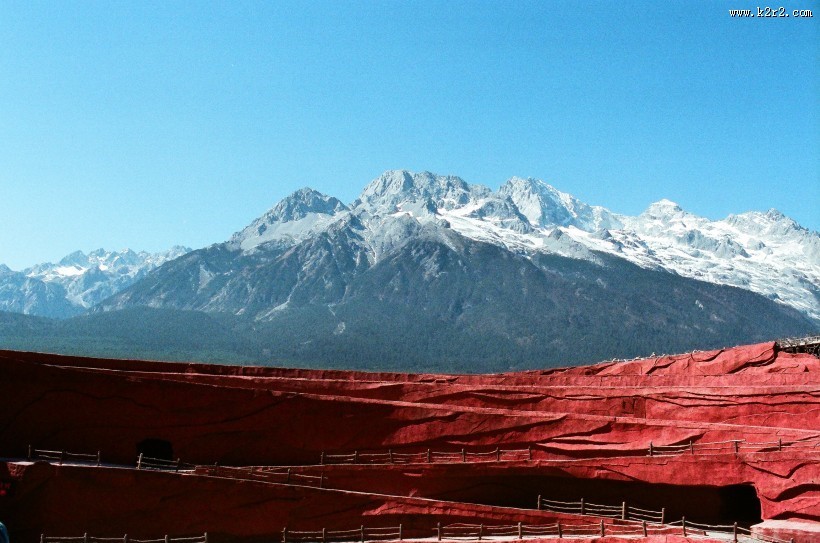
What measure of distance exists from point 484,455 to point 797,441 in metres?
10.7

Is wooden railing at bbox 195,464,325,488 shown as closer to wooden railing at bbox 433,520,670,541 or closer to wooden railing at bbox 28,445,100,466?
wooden railing at bbox 28,445,100,466

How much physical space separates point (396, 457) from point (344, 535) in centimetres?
397

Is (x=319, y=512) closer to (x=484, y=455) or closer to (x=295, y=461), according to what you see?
(x=295, y=461)

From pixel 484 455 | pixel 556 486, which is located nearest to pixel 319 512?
pixel 484 455

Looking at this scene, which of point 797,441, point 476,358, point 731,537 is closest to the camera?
point 731,537

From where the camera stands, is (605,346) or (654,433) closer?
(654,433)

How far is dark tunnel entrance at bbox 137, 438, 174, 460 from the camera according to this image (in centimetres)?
2694

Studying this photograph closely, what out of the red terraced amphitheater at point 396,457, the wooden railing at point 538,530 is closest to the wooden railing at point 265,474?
the red terraced amphitheater at point 396,457

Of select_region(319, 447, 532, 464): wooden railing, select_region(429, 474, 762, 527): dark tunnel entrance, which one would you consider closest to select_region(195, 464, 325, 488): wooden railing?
select_region(319, 447, 532, 464): wooden railing

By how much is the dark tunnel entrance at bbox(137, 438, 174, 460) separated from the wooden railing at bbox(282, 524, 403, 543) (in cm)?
559

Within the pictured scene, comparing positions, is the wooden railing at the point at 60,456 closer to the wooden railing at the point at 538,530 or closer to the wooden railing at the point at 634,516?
the wooden railing at the point at 538,530

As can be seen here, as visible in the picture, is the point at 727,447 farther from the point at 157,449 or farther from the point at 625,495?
the point at 157,449

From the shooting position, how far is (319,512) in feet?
81.9

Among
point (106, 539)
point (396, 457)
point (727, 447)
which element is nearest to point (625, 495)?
point (727, 447)
